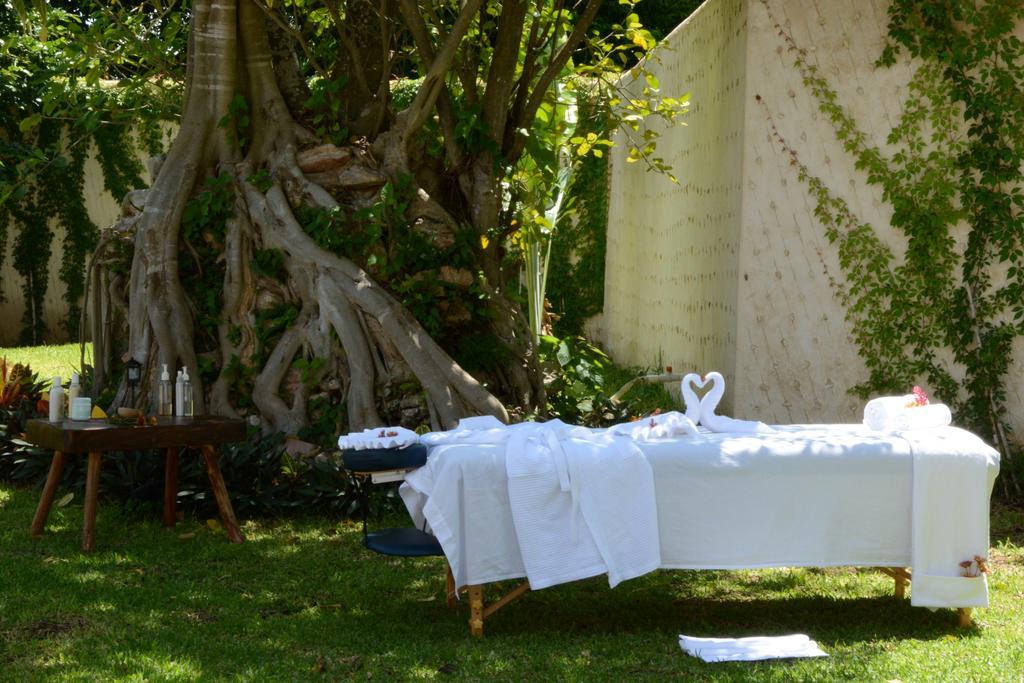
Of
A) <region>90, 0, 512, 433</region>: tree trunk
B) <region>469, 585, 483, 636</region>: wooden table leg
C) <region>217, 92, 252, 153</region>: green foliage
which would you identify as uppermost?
<region>217, 92, 252, 153</region>: green foliage

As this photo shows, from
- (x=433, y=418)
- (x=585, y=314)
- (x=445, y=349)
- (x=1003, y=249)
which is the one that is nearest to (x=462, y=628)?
(x=433, y=418)

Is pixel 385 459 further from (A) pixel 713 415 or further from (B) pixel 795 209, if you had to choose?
(B) pixel 795 209

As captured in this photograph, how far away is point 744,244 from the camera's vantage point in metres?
7.41

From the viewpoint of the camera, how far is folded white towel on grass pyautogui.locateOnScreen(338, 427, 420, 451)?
13.7 feet

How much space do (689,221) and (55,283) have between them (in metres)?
7.53

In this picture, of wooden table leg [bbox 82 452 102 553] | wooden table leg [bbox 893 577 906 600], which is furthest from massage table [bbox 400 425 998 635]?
wooden table leg [bbox 82 452 102 553]

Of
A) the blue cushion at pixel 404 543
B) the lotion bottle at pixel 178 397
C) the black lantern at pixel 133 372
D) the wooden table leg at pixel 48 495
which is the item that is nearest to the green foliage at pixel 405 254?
the black lantern at pixel 133 372

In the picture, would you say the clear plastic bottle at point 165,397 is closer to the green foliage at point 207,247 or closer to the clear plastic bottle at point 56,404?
the clear plastic bottle at point 56,404

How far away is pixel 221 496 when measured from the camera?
5.62 metres

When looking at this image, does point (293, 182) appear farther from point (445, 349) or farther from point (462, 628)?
point (462, 628)

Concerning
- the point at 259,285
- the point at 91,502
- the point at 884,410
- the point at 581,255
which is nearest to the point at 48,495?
the point at 91,502

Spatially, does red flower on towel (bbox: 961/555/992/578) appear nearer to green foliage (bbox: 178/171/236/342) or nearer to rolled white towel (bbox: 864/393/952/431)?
rolled white towel (bbox: 864/393/952/431)

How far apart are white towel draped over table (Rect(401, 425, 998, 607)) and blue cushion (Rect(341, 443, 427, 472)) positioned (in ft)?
0.16

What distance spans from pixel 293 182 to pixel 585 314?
19.1 feet
